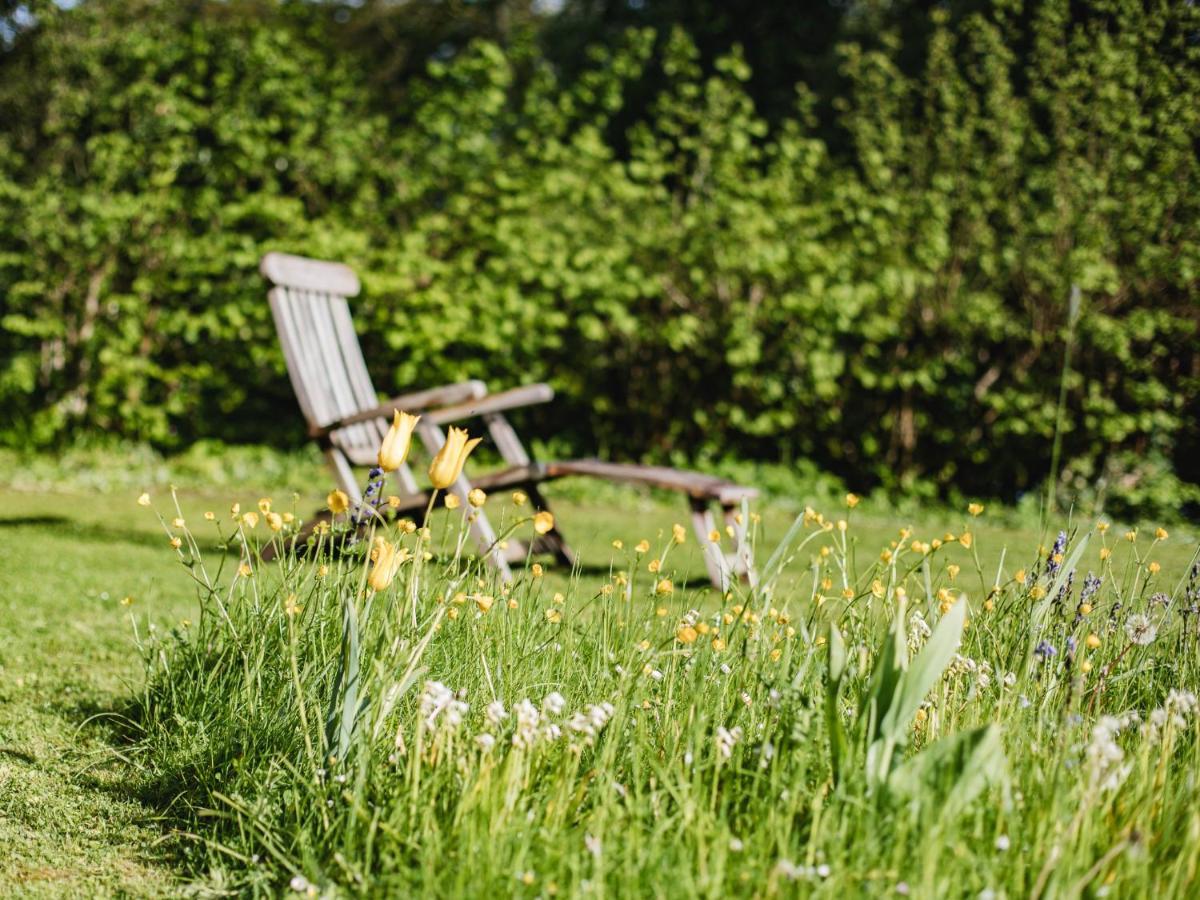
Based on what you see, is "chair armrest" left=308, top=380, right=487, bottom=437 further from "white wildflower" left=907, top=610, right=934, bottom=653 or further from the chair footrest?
"white wildflower" left=907, top=610, right=934, bottom=653

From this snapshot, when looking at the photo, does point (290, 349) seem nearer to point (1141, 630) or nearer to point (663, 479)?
point (663, 479)

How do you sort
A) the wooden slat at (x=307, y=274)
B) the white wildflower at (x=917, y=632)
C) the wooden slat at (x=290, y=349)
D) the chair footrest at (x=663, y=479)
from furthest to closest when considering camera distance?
the wooden slat at (x=307, y=274)
the wooden slat at (x=290, y=349)
the chair footrest at (x=663, y=479)
the white wildflower at (x=917, y=632)

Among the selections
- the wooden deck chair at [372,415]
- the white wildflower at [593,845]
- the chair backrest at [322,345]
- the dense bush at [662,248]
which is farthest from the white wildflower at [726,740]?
the dense bush at [662,248]

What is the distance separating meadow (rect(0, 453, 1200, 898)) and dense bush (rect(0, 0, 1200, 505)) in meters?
4.52

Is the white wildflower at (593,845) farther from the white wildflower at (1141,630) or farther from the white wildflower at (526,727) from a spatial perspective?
the white wildflower at (1141,630)

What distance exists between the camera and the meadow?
1478 millimetres

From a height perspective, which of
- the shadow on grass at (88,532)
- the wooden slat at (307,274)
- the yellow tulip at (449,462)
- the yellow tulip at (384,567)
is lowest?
the shadow on grass at (88,532)

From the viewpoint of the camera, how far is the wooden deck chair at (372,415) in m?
3.61

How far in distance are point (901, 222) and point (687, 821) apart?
5988 millimetres

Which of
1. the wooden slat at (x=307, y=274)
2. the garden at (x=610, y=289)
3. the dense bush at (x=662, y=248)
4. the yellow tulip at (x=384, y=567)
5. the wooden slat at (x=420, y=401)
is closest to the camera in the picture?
the yellow tulip at (x=384, y=567)

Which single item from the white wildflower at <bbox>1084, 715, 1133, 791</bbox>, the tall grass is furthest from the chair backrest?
the white wildflower at <bbox>1084, 715, 1133, 791</bbox>

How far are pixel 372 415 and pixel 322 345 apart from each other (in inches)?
38.4

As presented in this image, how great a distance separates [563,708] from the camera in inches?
76.7

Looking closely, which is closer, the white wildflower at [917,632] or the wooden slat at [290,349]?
the white wildflower at [917,632]
